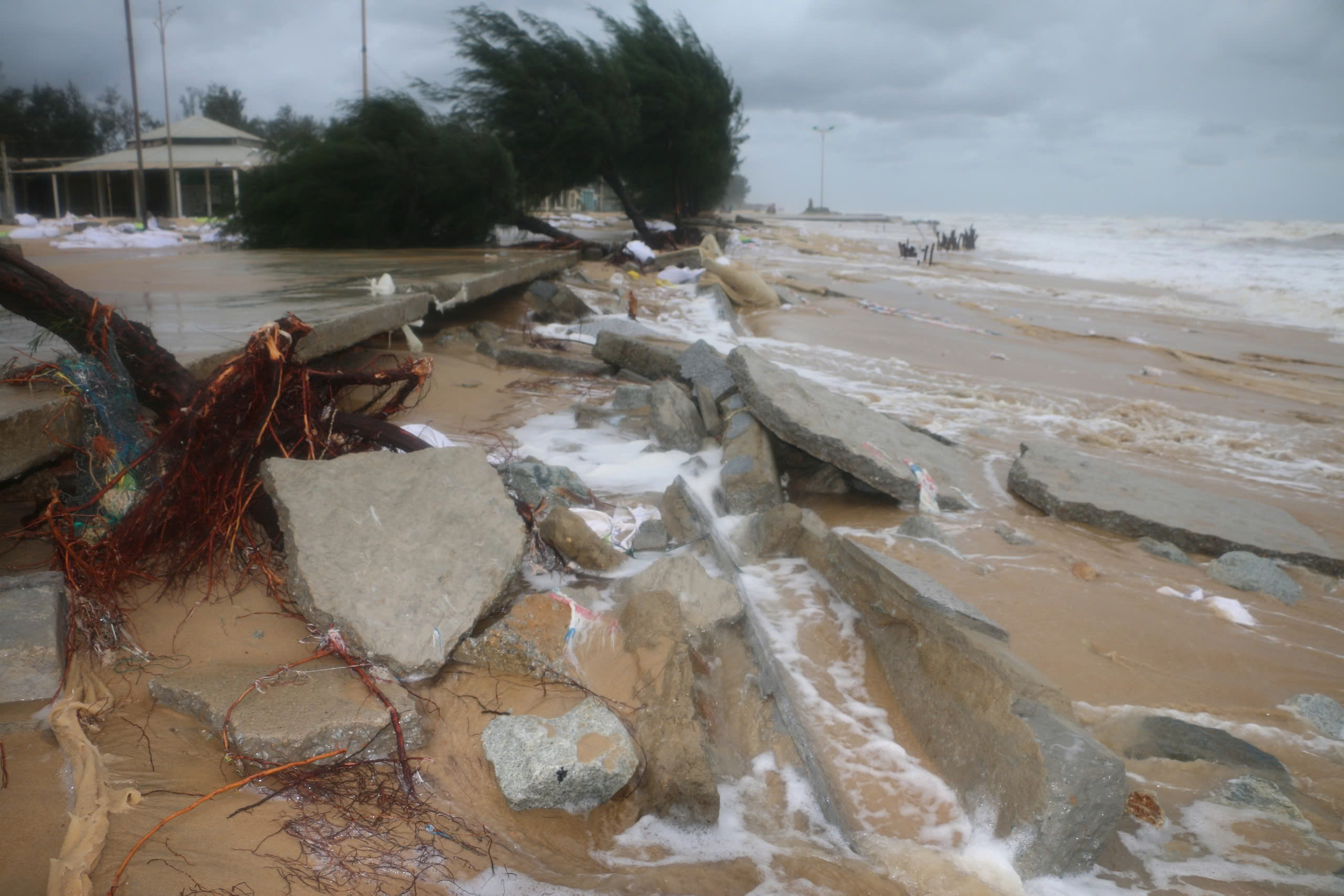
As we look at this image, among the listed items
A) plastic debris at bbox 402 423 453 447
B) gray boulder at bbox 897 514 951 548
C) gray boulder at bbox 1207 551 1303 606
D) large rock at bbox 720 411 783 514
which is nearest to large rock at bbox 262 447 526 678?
plastic debris at bbox 402 423 453 447

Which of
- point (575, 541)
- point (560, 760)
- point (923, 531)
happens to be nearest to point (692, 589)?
point (575, 541)

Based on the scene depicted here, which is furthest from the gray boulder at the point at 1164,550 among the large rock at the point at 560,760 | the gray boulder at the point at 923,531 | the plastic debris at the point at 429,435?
the plastic debris at the point at 429,435

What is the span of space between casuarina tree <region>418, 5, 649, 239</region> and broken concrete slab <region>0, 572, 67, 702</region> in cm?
1248

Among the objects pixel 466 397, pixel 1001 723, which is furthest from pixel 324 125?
pixel 1001 723

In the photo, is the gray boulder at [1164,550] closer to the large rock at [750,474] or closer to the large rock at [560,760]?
the large rock at [750,474]

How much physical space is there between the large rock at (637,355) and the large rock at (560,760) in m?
3.83

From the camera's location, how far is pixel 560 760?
2.08m

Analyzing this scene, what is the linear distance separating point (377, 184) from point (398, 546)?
1048cm

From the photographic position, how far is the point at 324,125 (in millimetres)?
12578

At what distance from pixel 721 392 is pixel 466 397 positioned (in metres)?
1.75

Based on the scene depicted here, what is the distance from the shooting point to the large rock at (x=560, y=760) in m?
2.06

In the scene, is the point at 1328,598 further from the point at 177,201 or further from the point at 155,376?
the point at 177,201

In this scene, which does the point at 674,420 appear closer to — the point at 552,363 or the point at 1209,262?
the point at 552,363

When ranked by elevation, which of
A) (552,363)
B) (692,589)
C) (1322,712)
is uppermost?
(552,363)
